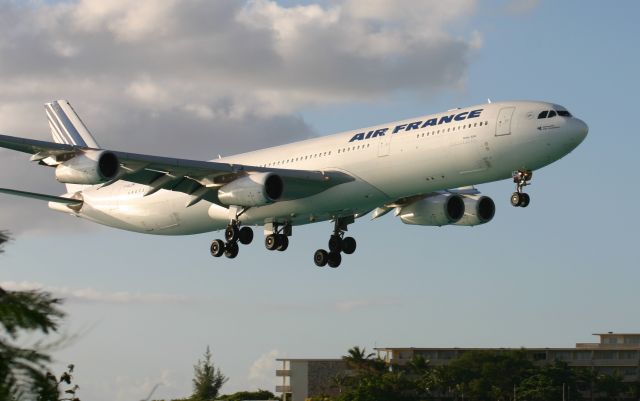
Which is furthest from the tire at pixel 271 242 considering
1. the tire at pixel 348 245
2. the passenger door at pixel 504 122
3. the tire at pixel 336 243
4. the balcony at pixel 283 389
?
the balcony at pixel 283 389

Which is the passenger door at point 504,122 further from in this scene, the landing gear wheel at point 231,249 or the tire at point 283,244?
the landing gear wheel at point 231,249

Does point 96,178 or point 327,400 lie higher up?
point 96,178

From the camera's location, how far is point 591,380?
12381 cm

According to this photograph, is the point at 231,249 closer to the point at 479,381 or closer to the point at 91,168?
the point at 91,168

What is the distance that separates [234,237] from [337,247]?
681 cm

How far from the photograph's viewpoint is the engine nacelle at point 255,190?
49.0 m

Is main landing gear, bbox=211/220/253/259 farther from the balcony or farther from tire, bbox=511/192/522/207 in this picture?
the balcony

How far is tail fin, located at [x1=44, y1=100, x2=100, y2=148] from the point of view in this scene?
73625 millimetres

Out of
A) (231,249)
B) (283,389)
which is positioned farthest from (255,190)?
(283,389)

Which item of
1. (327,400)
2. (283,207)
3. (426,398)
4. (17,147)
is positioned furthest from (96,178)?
(426,398)

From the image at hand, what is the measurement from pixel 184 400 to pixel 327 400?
712 inches

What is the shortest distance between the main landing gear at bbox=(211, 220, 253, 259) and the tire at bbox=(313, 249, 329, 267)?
5143 millimetres

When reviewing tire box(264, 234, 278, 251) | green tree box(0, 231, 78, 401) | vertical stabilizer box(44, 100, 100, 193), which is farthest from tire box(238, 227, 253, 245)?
green tree box(0, 231, 78, 401)

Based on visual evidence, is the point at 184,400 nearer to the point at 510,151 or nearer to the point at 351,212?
the point at 351,212
